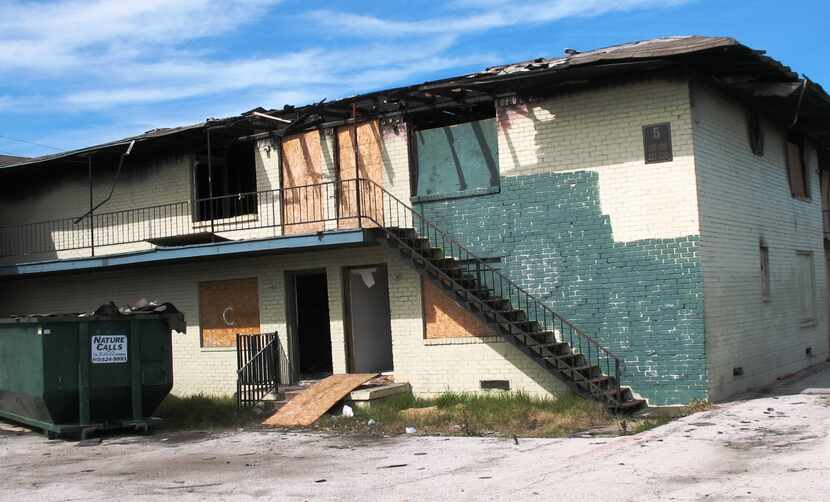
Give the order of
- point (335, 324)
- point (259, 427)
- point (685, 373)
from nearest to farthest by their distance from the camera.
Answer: point (685, 373)
point (259, 427)
point (335, 324)

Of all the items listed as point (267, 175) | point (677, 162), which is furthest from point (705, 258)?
point (267, 175)

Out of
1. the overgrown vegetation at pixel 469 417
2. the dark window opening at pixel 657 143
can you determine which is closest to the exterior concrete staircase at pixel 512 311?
the overgrown vegetation at pixel 469 417

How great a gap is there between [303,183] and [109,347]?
196 inches

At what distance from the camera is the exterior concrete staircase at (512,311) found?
12834 mm

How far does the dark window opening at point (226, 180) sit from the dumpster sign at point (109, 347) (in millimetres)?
4777

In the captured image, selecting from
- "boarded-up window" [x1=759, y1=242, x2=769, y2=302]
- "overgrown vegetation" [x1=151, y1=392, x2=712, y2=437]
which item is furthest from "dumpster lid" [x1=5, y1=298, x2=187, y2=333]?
"boarded-up window" [x1=759, y1=242, x2=769, y2=302]

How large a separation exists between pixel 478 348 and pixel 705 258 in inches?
154

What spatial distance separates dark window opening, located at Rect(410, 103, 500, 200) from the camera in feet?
48.1

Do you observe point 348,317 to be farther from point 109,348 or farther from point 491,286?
point 109,348

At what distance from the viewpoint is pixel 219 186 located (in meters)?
18.3

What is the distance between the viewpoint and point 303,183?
16500 millimetres

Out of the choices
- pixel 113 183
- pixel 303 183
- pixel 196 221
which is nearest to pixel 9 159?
pixel 113 183

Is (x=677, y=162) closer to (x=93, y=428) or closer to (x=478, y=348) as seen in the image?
(x=478, y=348)

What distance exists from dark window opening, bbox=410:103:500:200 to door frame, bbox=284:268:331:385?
2.79m
